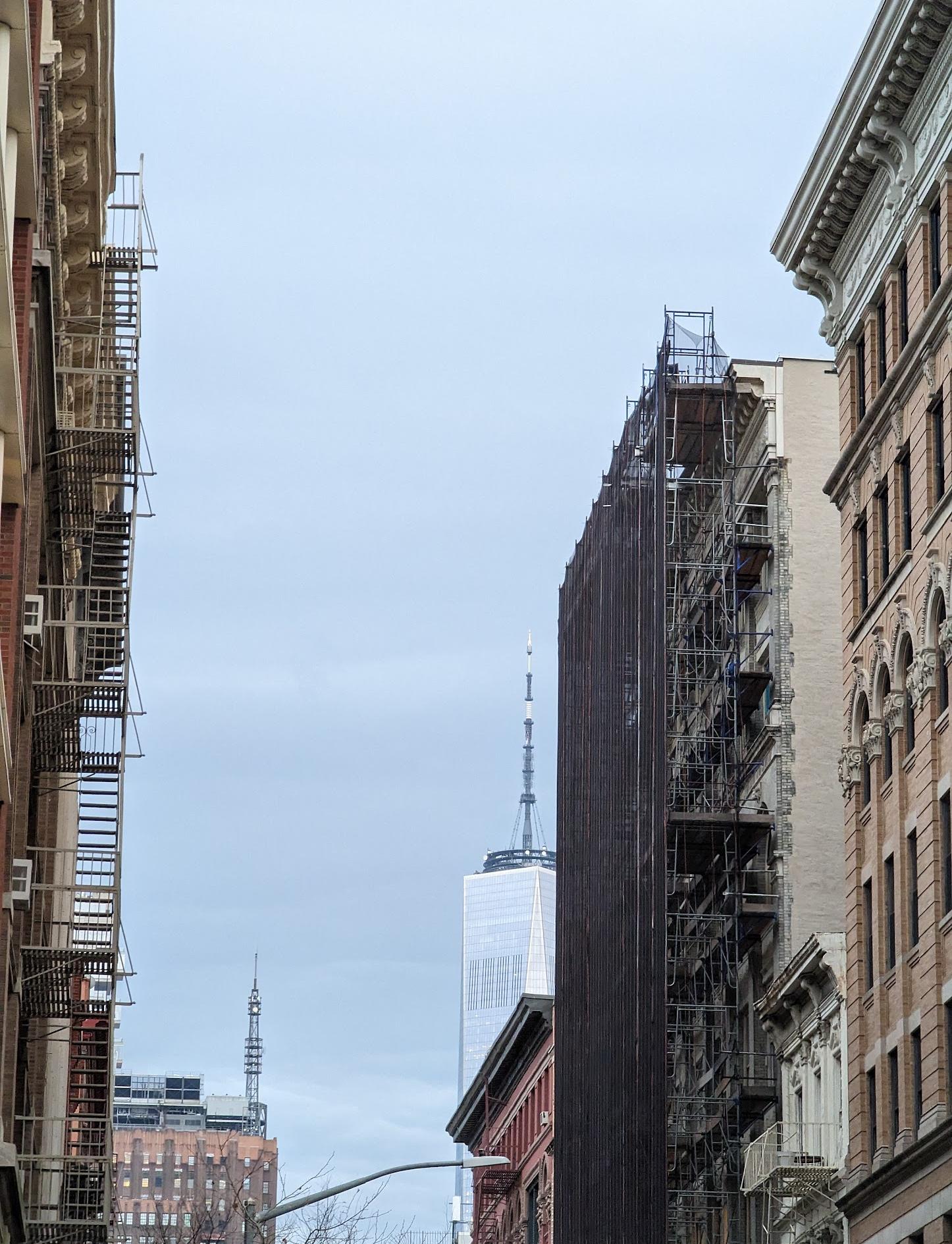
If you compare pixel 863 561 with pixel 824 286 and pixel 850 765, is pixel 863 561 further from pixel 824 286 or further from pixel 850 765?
pixel 824 286

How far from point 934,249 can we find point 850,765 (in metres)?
11.2

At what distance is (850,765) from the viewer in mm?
49812

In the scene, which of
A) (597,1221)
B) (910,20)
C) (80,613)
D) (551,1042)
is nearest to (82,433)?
(80,613)

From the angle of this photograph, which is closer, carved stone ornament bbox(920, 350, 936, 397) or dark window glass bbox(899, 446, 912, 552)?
carved stone ornament bbox(920, 350, 936, 397)

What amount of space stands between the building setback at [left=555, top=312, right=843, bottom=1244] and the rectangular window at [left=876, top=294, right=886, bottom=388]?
542 inches

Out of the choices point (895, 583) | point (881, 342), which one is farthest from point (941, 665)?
point (881, 342)

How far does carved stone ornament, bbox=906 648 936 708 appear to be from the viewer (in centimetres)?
4412

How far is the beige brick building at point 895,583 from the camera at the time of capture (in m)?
43.3

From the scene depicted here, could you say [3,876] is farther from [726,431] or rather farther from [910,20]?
[726,431]

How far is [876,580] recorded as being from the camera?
161ft

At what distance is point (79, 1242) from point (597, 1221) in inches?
1418

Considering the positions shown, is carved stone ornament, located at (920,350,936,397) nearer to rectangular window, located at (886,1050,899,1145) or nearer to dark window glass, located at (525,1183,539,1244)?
rectangular window, located at (886,1050,899,1145)

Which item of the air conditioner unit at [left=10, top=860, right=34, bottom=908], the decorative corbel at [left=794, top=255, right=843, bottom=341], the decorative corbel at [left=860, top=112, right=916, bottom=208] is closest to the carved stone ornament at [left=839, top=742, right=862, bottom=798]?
the decorative corbel at [left=794, top=255, right=843, bottom=341]

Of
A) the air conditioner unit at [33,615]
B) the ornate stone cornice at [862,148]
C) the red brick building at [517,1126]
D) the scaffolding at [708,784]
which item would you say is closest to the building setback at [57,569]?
the air conditioner unit at [33,615]
